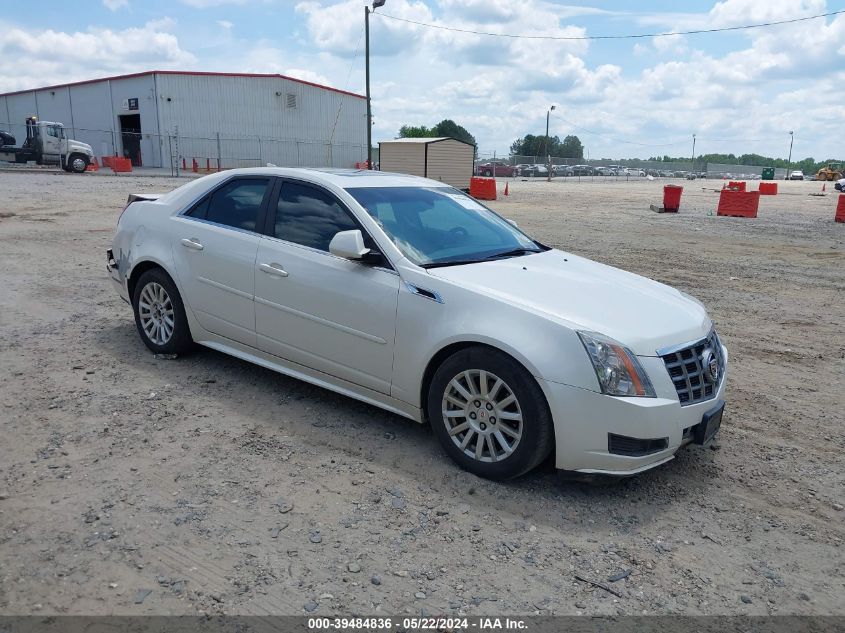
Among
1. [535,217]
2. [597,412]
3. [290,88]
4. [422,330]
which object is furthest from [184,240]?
[290,88]

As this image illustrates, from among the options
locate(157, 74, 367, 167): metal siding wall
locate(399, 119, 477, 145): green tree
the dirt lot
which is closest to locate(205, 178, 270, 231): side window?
the dirt lot

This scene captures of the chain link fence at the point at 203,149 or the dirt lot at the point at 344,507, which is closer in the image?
the dirt lot at the point at 344,507

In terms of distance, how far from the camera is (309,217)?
15.4ft

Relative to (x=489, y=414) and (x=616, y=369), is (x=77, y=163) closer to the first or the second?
(x=489, y=414)

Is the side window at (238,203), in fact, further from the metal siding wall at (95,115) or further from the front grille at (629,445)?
the metal siding wall at (95,115)

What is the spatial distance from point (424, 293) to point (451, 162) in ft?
84.1

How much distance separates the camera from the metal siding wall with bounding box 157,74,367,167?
43.9m

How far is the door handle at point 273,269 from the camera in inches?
181

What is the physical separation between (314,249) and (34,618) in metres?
2.60

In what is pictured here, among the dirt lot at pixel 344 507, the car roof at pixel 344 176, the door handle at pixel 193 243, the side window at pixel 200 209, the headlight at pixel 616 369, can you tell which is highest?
the car roof at pixel 344 176

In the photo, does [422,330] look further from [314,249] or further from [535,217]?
[535,217]

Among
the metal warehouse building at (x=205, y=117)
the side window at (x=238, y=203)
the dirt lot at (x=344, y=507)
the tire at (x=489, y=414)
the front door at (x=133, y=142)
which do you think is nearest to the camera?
the dirt lot at (x=344, y=507)

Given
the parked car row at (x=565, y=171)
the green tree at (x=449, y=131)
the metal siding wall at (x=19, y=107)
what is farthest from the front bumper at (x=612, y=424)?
the green tree at (x=449, y=131)

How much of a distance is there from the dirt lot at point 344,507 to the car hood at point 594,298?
2.81ft
